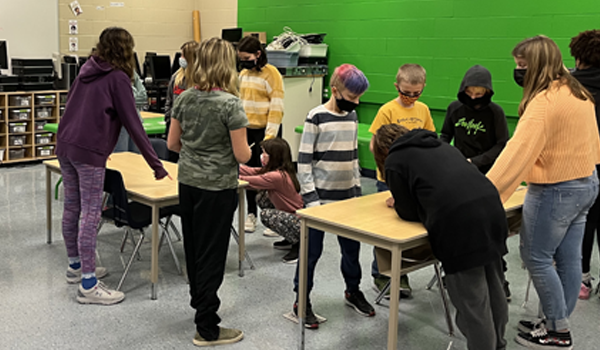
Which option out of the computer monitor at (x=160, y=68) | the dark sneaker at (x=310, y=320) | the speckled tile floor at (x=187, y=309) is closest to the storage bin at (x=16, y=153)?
the computer monitor at (x=160, y=68)

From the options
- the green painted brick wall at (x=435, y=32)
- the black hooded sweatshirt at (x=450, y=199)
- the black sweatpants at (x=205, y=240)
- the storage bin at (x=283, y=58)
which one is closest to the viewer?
the black hooded sweatshirt at (x=450, y=199)

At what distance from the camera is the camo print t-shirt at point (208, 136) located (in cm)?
271

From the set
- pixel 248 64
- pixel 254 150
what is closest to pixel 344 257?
pixel 254 150

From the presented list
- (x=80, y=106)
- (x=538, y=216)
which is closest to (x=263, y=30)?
(x=80, y=106)

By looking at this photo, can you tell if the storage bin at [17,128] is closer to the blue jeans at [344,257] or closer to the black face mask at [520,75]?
the blue jeans at [344,257]

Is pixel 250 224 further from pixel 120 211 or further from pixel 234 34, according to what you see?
pixel 234 34

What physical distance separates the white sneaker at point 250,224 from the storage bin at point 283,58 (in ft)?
7.37

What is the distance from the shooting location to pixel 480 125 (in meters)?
3.44

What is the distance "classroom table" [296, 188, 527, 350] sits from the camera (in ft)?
8.13

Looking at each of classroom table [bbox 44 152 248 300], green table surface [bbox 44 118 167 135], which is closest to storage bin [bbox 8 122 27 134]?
green table surface [bbox 44 118 167 135]

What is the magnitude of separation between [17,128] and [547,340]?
6.14 meters

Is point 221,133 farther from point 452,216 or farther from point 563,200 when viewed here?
point 563,200

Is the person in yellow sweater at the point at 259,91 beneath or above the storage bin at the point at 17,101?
above

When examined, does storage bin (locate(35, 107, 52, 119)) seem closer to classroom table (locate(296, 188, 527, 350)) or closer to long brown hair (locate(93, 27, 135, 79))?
long brown hair (locate(93, 27, 135, 79))
